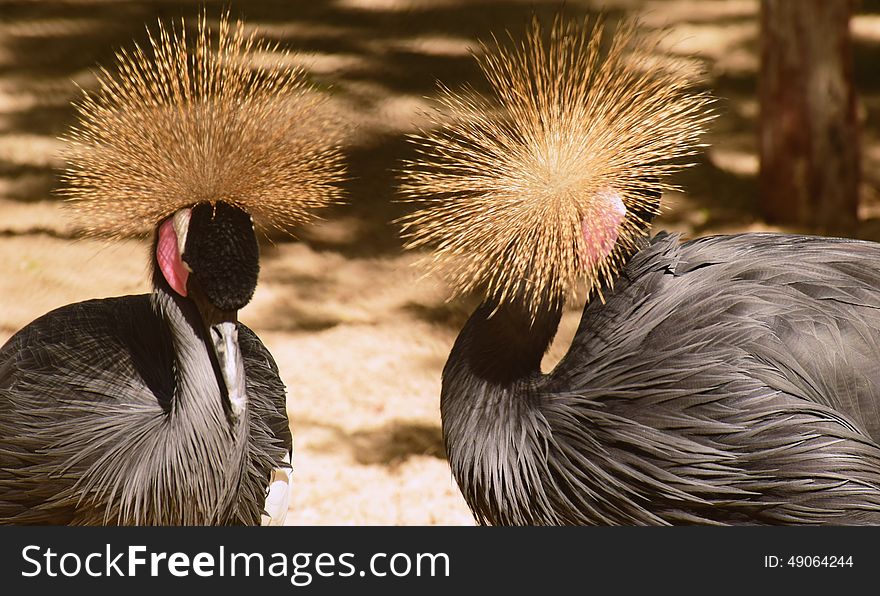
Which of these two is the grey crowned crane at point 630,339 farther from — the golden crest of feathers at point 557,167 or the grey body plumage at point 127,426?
the grey body plumage at point 127,426

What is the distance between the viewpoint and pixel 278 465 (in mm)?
1884

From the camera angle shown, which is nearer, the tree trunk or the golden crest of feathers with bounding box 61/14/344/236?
the golden crest of feathers with bounding box 61/14/344/236

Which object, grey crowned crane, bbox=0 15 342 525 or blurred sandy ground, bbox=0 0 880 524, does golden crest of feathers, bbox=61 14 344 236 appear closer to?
grey crowned crane, bbox=0 15 342 525

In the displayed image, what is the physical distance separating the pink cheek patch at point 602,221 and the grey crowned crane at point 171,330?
0.44m

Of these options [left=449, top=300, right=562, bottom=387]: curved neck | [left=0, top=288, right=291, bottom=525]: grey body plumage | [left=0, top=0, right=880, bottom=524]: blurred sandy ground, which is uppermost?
[left=0, top=0, right=880, bottom=524]: blurred sandy ground

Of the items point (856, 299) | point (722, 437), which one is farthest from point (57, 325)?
point (856, 299)

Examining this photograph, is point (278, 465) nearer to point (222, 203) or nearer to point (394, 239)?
point (222, 203)

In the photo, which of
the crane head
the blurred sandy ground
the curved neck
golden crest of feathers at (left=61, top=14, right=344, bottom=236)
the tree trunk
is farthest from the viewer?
the tree trunk

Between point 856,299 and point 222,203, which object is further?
point 856,299

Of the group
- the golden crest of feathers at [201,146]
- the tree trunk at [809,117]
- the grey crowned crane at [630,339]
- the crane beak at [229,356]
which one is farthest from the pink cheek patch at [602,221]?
the tree trunk at [809,117]

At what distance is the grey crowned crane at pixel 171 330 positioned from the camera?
5.17 feet

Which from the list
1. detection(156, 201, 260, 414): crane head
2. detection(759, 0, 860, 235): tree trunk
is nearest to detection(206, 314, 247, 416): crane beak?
detection(156, 201, 260, 414): crane head

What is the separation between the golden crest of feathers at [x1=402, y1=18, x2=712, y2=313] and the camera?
5.58 ft

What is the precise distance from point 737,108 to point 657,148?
2.05 meters
